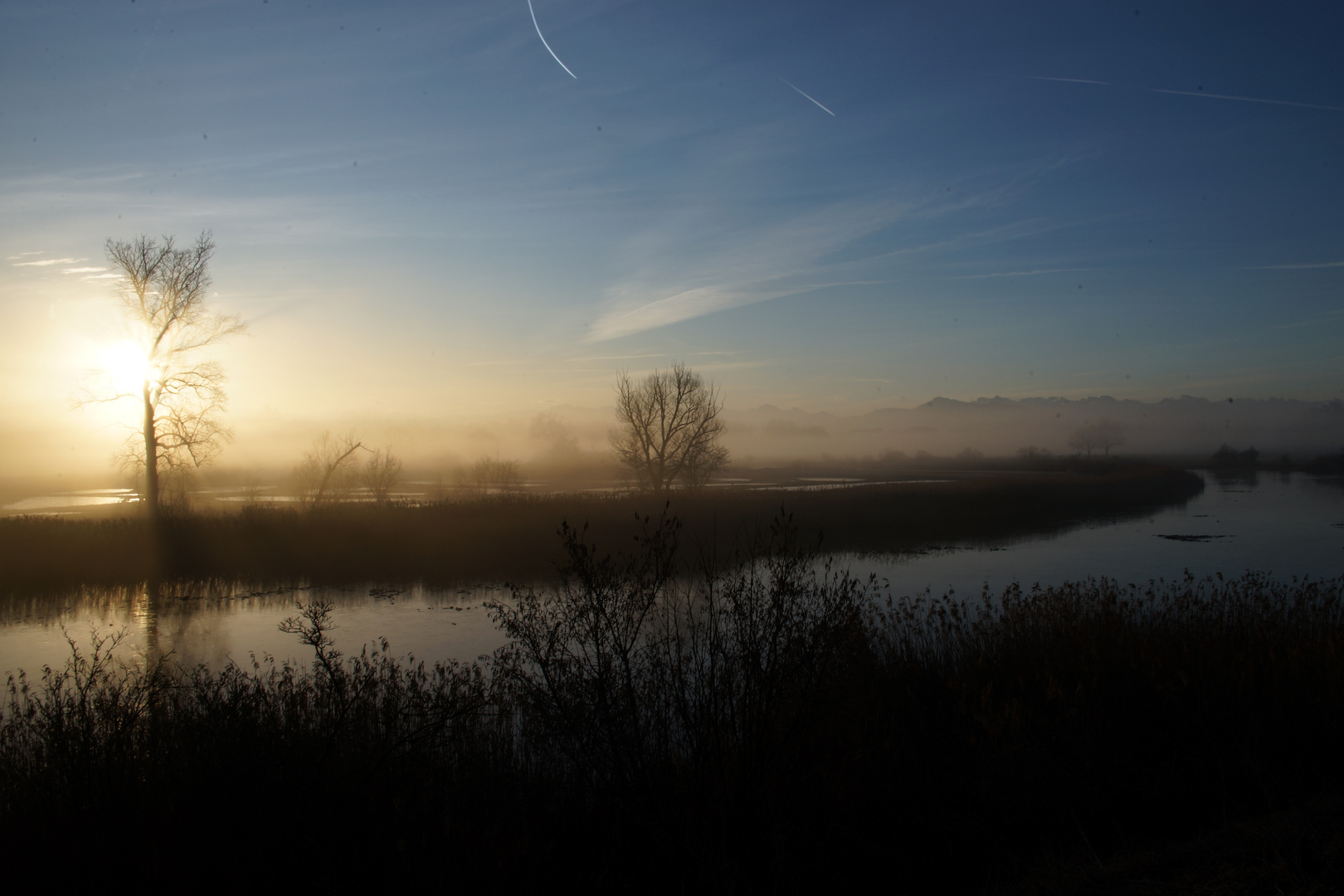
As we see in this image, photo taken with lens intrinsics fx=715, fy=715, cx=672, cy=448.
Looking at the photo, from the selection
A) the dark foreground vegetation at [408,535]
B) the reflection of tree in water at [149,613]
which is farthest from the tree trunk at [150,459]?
the reflection of tree in water at [149,613]

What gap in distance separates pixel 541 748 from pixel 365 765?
160 centimetres

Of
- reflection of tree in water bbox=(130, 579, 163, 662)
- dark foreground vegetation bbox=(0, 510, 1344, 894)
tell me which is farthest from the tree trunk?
dark foreground vegetation bbox=(0, 510, 1344, 894)

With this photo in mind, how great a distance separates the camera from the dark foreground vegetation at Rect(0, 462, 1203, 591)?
800 inches

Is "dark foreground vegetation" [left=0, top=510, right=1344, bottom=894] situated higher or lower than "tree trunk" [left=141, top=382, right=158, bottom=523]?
lower

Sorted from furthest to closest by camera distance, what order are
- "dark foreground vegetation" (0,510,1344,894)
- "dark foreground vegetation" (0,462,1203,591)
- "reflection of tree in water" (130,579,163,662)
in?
"dark foreground vegetation" (0,462,1203,591) → "reflection of tree in water" (130,579,163,662) → "dark foreground vegetation" (0,510,1344,894)

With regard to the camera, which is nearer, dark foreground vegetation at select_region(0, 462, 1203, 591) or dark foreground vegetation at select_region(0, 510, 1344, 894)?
dark foreground vegetation at select_region(0, 510, 1344, 894)

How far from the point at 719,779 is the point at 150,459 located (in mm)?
25143

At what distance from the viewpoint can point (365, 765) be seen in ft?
18.2

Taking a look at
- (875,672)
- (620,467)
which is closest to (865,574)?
(875,672)

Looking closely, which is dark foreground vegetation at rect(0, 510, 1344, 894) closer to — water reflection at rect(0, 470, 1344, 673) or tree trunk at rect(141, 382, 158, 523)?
water reflection at rect(0, 470, 1344, 673)

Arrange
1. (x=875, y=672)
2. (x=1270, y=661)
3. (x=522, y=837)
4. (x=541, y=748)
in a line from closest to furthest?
(x=522, y=837), (x=541, y=748), (x=1270, y=661), (x=875, y=672)

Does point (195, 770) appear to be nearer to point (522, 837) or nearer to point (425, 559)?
point (522, 837)

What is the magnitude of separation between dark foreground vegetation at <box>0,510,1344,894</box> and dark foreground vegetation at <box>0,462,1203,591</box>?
7609mm

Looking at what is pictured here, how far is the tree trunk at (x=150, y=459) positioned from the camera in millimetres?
22859
